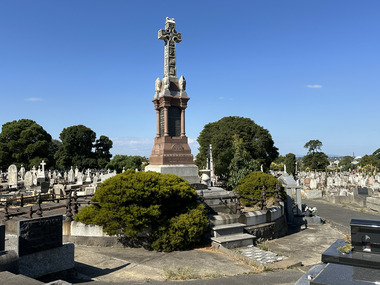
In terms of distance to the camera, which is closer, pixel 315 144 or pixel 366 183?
pixel 366 183

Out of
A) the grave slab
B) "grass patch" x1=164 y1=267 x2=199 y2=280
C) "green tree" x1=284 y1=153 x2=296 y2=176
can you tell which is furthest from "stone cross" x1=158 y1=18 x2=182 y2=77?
"green tree" x1=284 y1=153 x2=296 y2=176

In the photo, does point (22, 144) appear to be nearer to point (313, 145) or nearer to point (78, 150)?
point (78, 150)

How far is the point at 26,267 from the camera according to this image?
5.42m

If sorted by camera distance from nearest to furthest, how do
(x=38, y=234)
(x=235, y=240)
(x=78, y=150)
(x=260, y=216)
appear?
(x=38, y=234)
(x=235, y=240)
(x=260, y=216)
(x=78, y=150)

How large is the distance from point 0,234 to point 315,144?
350ft

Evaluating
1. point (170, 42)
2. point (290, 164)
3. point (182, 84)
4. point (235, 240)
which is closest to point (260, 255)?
point (235, 240)

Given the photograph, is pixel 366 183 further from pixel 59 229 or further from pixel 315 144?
pixel 315 144

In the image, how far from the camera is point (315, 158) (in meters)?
93.0

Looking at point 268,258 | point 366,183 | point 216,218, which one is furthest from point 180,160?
point 366,183

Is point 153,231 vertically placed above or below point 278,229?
above

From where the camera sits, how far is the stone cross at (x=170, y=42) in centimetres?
1533

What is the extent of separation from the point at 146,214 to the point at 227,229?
301 centimetres

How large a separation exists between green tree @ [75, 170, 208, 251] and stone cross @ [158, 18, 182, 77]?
7719mm

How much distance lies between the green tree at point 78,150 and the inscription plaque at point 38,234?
179 feet
